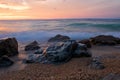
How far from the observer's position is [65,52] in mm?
7891

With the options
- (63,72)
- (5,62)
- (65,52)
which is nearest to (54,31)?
(65,52)

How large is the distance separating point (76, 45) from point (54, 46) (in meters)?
0.87

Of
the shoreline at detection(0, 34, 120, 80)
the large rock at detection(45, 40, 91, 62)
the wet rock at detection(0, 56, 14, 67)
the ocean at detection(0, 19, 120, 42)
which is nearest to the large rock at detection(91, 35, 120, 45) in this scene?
the large rock at detection(45, 40, 91, 62)

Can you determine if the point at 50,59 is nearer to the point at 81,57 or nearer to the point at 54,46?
the point at 54,46

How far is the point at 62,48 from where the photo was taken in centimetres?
792

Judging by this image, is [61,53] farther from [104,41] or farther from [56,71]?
[104,41]

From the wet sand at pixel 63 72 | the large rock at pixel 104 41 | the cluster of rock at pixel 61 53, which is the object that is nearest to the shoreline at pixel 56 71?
the wet sand at pixel 63 72

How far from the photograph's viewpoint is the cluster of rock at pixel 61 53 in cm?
772

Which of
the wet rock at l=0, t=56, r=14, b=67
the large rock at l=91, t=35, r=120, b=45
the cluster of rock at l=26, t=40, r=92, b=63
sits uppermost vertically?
the cluster of rock at l=26, t=40, r=92, b=63

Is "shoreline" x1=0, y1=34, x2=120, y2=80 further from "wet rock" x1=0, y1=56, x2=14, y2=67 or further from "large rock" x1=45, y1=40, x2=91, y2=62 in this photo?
"large rock" x1=45, y1=40, x2=91, y2=62

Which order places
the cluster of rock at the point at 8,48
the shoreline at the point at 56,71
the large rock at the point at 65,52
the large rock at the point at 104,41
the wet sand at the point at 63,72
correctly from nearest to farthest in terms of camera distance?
the wet sand at the point at 63,72, the shoreline at the point at 56,71, the large rock at the point at 65,52, the cluster of rock at the point at 8,48, the large rock at the point at 104,41

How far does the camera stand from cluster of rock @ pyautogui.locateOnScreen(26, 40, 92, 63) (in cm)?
772

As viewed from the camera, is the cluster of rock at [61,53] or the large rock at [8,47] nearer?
the cluster of rock at [61,53]

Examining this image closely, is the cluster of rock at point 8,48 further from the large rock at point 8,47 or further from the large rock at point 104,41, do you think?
the large rock at point 104,41
